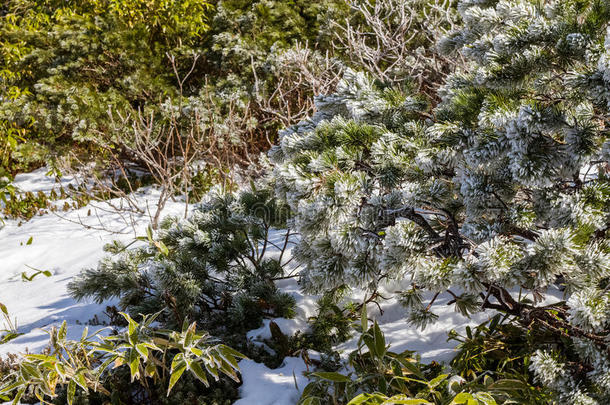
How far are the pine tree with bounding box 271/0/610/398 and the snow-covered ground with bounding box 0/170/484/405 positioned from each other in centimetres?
A: 74

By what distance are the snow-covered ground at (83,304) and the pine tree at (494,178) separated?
0.74 meters

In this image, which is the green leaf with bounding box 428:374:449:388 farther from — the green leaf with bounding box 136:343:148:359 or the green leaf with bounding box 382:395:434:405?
the green leaf with bounding box 136:343:148:359

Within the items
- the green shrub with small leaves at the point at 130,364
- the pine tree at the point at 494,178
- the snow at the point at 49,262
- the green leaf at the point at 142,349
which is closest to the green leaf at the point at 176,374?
the green shrub with small leaves at the point at 130,364

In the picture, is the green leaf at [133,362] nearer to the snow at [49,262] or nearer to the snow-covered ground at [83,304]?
the snow-covered ground at [83,304]

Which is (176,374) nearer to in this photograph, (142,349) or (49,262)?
(142,349)

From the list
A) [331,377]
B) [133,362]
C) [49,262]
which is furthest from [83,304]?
[331,377]

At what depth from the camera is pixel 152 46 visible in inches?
258

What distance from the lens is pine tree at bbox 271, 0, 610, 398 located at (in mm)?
1576

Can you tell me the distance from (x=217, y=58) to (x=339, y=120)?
472cm

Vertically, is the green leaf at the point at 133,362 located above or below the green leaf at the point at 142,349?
below

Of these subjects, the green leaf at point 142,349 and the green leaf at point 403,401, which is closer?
the green leaf at point 403,401

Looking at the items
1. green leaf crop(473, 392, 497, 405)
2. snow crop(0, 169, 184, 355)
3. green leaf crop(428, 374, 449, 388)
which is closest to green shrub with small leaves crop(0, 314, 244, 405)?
snow crop(0, 169, 184, 355)

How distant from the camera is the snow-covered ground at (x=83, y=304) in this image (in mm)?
2617

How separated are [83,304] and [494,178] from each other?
294 cm
